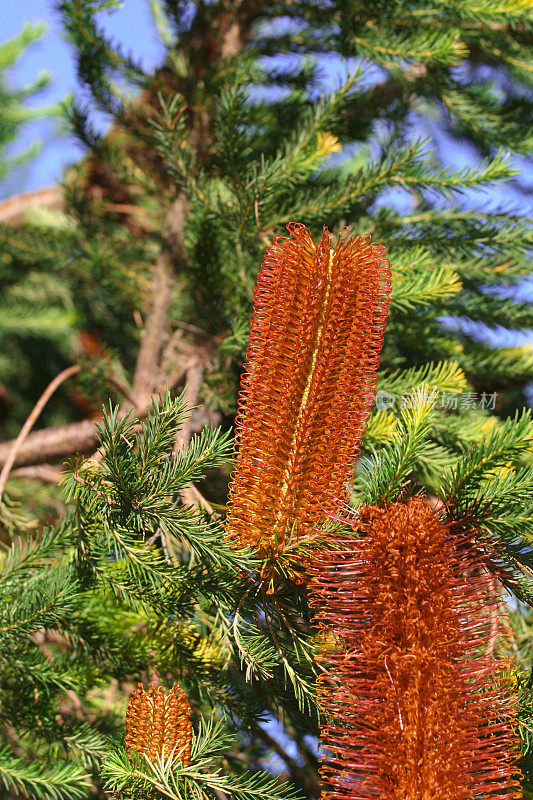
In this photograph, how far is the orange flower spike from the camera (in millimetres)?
633

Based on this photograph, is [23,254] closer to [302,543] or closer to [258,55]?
[258,55]

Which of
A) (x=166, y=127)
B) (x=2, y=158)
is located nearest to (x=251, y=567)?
(x=166, y=127)

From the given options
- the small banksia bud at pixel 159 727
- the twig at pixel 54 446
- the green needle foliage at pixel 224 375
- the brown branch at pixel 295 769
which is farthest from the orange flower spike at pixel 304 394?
the twig at pixel 54 446

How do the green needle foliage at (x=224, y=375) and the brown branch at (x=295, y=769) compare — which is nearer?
the green needle foliage at (x=224, y=375)

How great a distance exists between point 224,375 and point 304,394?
20.7 inches

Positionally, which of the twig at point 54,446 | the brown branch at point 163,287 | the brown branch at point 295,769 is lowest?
the brown branch at point 295,769

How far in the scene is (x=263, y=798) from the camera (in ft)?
2.21

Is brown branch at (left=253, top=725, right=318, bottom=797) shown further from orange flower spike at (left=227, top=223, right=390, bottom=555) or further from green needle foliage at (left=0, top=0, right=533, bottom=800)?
orange flower spike at (left=227, top=223, right=390, bottom=555)

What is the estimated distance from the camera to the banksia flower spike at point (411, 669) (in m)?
0.55

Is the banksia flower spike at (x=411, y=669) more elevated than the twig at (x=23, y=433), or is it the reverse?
the twig at (x=23, y=433)

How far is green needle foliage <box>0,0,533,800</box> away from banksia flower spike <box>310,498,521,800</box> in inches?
2.4

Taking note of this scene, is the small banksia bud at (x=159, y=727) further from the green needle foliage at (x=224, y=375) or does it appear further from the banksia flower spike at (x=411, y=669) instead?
the banksia flower spike at (x=411, y=669)

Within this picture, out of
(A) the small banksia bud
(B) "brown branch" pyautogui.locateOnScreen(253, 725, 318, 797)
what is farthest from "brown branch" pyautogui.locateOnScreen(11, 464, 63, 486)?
(A) the small banksia bud

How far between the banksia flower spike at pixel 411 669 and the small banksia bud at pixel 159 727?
0.45ft
